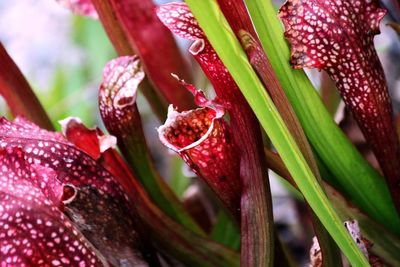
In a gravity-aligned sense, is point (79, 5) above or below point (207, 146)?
above

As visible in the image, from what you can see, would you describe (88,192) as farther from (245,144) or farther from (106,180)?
(245,144)

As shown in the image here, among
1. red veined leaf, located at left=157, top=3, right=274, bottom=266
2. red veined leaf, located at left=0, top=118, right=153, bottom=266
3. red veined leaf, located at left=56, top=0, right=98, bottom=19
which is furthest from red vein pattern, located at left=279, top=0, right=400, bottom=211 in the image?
red veined leaf, located at left=56, top=0, right=98, bottom=19

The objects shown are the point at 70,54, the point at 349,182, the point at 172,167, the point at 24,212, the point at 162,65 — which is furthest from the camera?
the point at 70,54

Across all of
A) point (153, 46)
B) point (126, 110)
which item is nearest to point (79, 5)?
point (153, 46)

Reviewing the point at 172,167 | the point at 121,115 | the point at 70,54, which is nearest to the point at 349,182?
the point at 121,115

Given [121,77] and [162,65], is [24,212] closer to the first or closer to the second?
[121,77]

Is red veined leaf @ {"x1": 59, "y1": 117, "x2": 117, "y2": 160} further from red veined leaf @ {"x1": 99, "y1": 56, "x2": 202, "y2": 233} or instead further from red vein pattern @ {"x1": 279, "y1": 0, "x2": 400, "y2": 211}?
red vein pattern @ {"x1": 279, "y1": 0, "x2": 400, "y2": 211}
